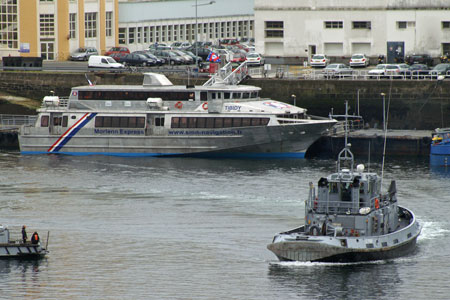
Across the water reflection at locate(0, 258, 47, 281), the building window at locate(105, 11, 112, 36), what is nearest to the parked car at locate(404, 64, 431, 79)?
the water reflection at locate(0, 258, 47, 281)

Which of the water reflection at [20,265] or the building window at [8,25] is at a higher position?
the building window at [8,25]

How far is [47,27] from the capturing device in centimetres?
10594

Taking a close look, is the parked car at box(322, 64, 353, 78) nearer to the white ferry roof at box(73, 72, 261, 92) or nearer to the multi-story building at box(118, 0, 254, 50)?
the white ferry roof at box(73, 72, 261, 92)

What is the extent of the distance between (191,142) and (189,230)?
2428cm

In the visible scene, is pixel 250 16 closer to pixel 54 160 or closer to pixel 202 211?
pixel 54 160

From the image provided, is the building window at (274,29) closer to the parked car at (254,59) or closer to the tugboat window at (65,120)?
the parked car at (254,59)

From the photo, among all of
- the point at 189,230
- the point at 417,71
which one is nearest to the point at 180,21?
the point at 417,71

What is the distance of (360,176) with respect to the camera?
4416cm

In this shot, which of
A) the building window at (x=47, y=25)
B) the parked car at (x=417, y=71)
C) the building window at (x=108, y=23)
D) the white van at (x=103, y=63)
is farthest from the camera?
the building window at (x=108, y=23)

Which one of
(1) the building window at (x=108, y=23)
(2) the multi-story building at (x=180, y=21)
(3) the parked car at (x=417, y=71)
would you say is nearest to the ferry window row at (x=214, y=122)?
(3) the parked car at (x=417, y=71)

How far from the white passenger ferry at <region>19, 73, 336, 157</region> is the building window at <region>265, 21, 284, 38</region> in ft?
76.8

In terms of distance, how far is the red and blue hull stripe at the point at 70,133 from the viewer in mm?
73688

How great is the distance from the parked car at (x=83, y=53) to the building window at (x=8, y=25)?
Answer: 228 inches

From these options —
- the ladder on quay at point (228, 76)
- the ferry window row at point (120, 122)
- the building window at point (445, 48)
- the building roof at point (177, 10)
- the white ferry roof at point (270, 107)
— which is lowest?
the ferry window row at point (120, 122)
